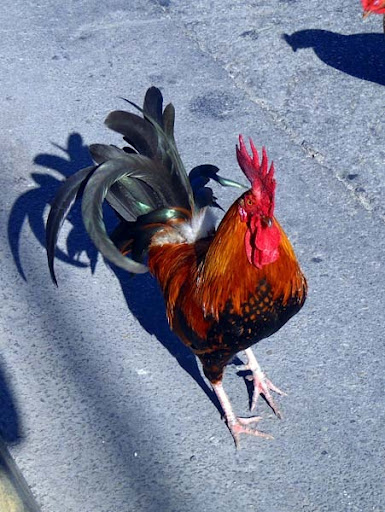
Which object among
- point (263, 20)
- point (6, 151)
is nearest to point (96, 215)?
point (6, 151)

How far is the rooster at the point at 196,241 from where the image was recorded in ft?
11.8

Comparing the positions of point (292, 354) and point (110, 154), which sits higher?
point (110, 154)

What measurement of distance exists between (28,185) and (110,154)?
5.51 feet

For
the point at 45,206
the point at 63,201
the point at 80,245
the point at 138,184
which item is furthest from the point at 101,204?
the point at 45,206

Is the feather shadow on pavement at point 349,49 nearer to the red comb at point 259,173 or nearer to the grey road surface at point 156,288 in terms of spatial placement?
the grey road surface at point 156,288

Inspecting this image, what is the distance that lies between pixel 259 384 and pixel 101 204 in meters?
1.25

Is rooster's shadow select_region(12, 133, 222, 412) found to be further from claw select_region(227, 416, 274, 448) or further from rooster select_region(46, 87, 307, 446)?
rooster select_region(46, 87, 307, 446)

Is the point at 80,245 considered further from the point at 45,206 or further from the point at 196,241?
the point at 196,241

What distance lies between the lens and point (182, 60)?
676 centimetres

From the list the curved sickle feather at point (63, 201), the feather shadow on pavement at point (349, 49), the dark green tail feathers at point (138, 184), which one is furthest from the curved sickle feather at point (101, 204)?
the feather shadow on pavement at point (349, 49)

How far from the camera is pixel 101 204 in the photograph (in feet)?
12.5

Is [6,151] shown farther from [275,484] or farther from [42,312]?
[275,484]

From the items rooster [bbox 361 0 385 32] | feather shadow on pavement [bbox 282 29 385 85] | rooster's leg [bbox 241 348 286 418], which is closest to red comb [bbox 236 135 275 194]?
rooster's leg [bbox 241 348 286 418]

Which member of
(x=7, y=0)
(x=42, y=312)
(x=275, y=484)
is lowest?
(x=275, y=484)
